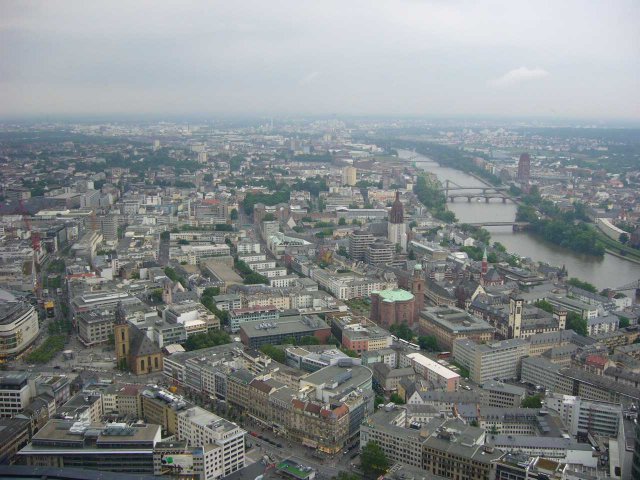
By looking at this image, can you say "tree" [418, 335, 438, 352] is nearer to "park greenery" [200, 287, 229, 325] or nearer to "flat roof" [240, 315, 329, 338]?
"flat roof" [240, 315, 329, 338]

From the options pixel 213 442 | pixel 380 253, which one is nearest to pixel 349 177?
pixel 380 253

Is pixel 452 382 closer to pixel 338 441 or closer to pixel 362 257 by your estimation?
pixel 338 441

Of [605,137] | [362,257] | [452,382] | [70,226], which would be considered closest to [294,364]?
[452,382]

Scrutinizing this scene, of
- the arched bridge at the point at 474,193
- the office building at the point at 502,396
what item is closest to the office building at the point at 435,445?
the office building at the point at 502,396

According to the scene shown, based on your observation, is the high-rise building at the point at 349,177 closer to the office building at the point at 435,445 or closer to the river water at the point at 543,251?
the river water at the point at 543,251

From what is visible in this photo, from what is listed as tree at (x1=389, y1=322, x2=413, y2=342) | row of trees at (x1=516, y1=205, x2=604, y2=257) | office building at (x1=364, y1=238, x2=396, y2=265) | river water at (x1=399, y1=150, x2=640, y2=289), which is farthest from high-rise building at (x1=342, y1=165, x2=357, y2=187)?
tree at (x1=389, y1=322, x2=413, y2=342)
